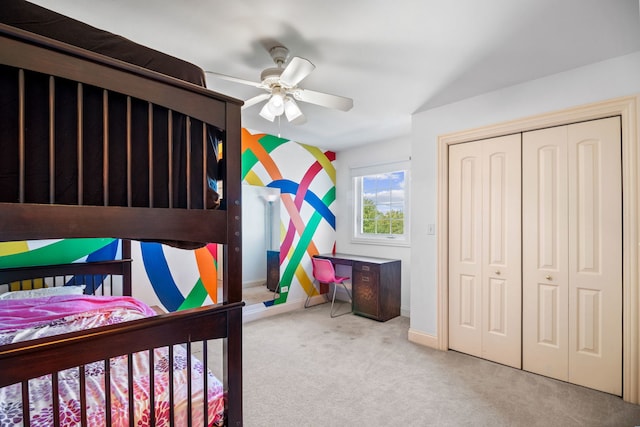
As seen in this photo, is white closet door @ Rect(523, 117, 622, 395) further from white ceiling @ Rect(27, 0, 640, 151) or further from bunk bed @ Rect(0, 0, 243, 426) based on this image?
bunk bed @ Rect(0, 0, 243, 426)

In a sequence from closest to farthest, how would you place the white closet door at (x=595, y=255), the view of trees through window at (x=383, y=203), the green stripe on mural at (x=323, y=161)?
the white closet door at (x=595, y=255), the view of trees through window at (x=383, y=203), the green stripe on mural at (x=323, y=161)

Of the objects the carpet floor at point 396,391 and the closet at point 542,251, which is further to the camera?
the closet at point 542,251

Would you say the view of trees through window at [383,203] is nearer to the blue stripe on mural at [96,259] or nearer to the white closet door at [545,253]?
the white closet door at [545,253]

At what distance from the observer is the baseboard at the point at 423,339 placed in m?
2.98

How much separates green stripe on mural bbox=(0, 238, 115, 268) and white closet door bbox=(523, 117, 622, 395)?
11.8 feet

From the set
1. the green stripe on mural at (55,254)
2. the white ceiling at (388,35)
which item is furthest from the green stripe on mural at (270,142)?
the green stripe on mural at (55,254)

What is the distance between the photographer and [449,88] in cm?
260

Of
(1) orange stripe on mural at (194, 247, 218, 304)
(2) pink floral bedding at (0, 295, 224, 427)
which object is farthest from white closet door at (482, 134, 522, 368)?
(1) orange stripe on mural at (194, 247, 218, 304)

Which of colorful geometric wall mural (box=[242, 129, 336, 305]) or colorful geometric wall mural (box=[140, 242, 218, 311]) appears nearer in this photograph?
colorful geometric wall mural (box=[140, 242, 218, 311])

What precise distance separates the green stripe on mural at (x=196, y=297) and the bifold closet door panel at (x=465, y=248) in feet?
8.33

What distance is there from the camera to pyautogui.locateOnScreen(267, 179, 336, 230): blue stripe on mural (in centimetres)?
420

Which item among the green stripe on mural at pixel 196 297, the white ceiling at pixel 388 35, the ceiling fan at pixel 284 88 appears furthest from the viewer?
the green stripe on mural at pixel 196 297

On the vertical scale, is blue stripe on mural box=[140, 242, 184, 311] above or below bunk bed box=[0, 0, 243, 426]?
below

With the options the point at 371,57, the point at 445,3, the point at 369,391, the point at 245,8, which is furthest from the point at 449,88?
the point at 369,391
